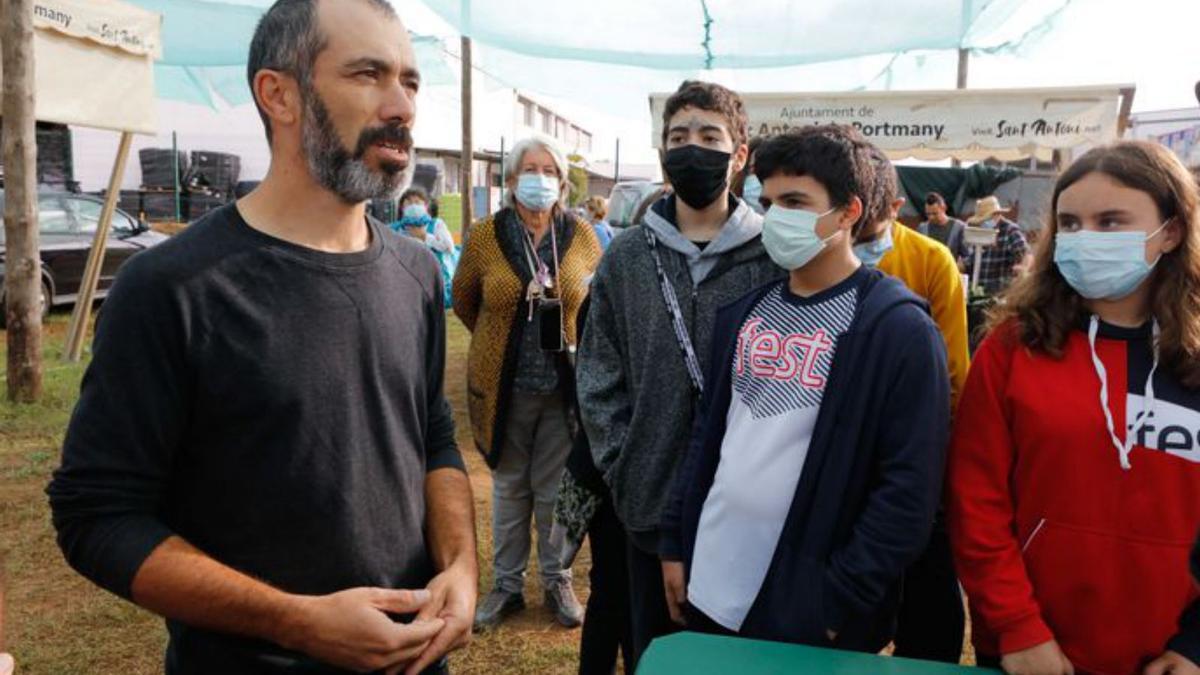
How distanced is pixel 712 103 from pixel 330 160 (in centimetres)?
123

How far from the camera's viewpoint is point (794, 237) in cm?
180

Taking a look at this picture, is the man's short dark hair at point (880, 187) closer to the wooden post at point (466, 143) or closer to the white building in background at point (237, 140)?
the wooden post at point (466, 143)

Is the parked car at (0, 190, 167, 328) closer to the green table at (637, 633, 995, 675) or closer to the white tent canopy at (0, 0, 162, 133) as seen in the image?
the white tent canopy at (0, 0, 162, 133)

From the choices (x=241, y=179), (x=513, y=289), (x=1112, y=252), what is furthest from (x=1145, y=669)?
(x=241, y=179)

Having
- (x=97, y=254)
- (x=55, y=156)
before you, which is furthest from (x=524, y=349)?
(x=55, y=156)

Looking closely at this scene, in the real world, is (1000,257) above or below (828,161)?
below

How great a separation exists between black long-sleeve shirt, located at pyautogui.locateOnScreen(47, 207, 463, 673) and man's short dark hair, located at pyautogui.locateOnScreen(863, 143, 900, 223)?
117 centimetres

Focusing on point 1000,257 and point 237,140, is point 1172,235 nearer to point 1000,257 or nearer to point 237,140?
point 1000,257

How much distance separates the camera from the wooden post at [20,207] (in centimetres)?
577

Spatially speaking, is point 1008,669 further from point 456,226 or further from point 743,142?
point 456,226

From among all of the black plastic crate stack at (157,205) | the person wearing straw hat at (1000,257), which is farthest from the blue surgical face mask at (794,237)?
the black plastic crate stack at (157,205)

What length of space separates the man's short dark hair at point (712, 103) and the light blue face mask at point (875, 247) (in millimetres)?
551

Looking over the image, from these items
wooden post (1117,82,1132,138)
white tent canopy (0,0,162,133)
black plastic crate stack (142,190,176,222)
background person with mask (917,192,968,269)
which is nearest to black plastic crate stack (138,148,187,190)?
black plastic crate stack (142,190,176,222)

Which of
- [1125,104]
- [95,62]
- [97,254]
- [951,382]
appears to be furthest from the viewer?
[1125,104]
